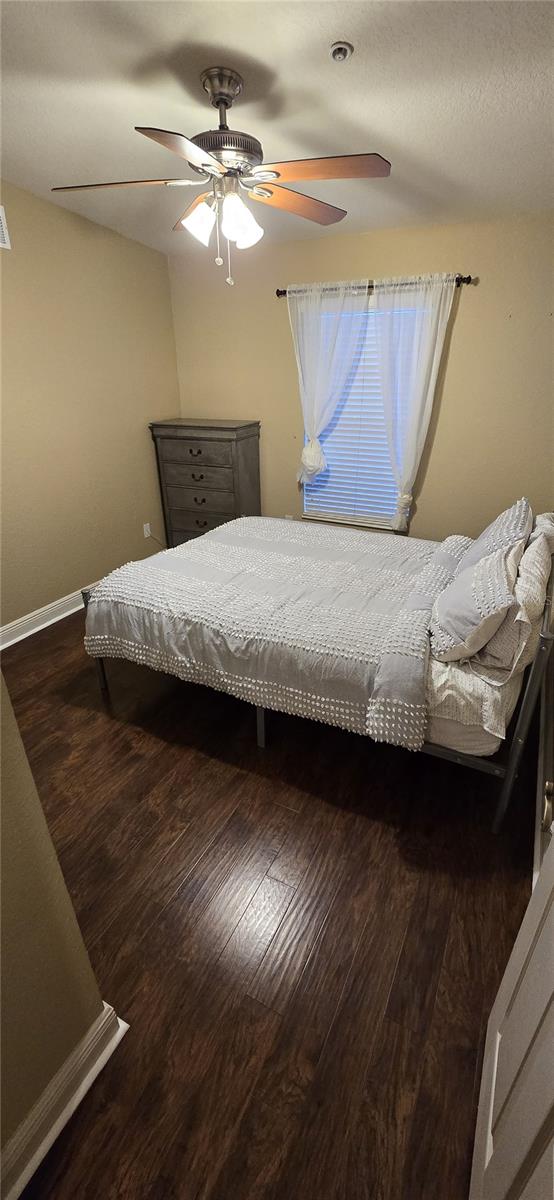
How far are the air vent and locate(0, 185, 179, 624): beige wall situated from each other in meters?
0.03

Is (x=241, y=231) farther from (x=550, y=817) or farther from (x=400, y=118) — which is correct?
(x=550, y=817)

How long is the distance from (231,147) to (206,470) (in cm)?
236

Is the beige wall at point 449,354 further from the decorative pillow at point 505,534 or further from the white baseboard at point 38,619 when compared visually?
the white baseboard at point 38,619

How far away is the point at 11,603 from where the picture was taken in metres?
3.12

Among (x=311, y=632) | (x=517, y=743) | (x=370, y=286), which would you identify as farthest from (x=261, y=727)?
(x=370, y=286)

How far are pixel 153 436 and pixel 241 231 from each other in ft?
7.54

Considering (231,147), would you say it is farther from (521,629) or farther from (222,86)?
(521,629)

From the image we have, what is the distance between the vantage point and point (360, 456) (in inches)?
145

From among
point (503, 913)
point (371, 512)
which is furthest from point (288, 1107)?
point (371, 512)

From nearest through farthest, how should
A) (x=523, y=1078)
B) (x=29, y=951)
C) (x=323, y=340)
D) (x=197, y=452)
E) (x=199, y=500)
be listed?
(x=523, y=1078) < (x=29, y=951) < (x=323, y=340) < (x=197, y=452) < (x=199, y=500)

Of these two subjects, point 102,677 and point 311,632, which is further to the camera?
point 102,677

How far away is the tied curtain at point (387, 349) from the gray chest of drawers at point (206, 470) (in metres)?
0.54

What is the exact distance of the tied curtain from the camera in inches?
124

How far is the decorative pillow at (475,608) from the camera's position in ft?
5.47
